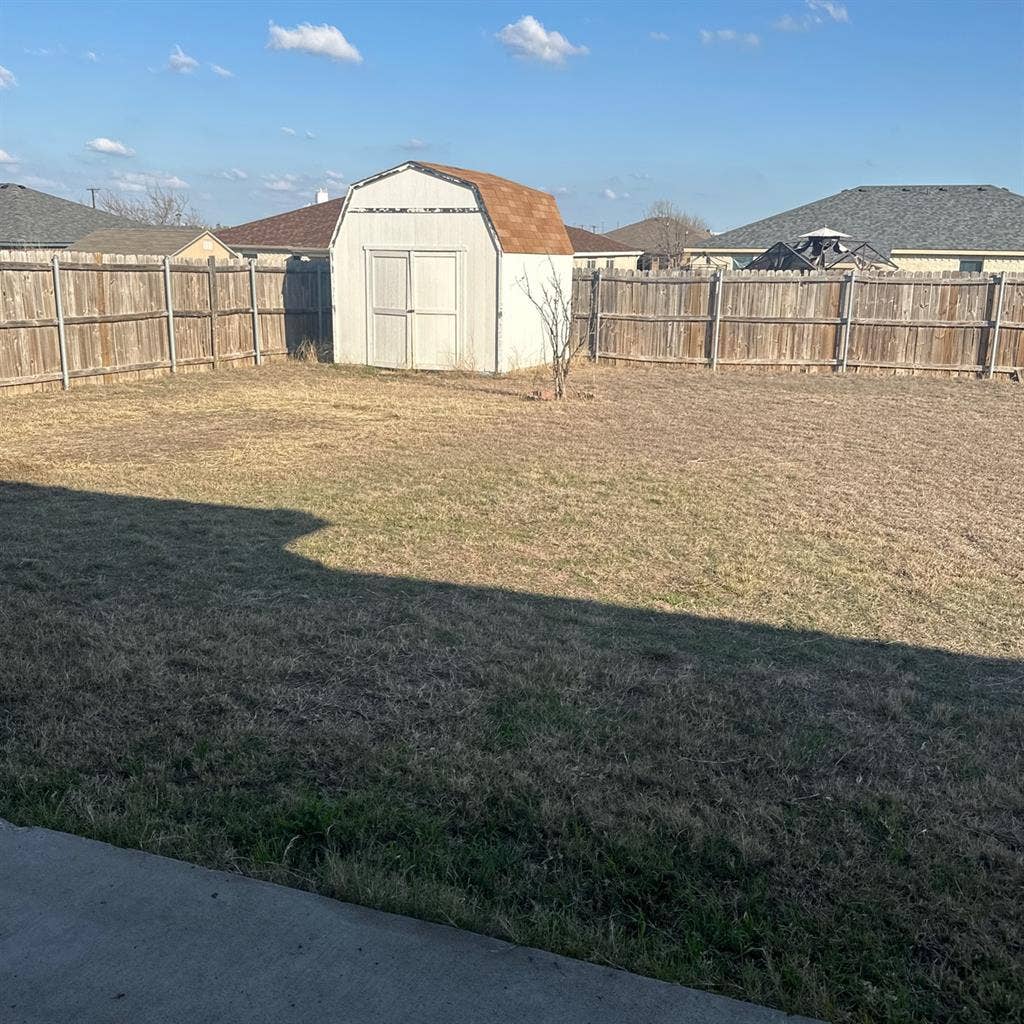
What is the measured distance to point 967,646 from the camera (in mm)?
4922

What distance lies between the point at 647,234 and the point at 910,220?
93.7 feet

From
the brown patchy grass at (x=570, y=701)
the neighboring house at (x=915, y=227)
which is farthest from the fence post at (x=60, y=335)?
the neighboring house at (x=915, y=227)

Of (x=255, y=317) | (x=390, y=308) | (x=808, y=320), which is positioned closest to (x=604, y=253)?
(x=808, y=320)

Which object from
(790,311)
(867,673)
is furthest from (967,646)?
(790,311)

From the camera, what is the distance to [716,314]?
18.4 meters

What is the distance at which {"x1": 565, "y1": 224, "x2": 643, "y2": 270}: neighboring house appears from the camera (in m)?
39.8

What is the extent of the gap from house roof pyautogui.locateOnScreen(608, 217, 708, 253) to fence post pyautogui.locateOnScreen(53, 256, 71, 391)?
156 feet

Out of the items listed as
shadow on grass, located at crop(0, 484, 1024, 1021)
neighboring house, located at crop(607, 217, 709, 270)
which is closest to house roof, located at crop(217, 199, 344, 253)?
neighboring house, located at crop(607, 217, 709, 270)

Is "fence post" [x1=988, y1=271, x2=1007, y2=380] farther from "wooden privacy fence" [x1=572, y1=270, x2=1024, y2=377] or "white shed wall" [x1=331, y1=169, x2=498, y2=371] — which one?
"white shed wall" [x1=331, y1=169, x2=498, y2=371]

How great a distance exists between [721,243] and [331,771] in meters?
35.7

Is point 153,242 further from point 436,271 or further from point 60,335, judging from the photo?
point 60,335

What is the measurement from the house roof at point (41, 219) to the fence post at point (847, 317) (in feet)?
72.3

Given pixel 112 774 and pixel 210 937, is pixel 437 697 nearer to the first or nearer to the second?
pixel 112 774

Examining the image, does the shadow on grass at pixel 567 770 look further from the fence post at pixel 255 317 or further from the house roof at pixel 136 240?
the house roof at pixel 136 240
